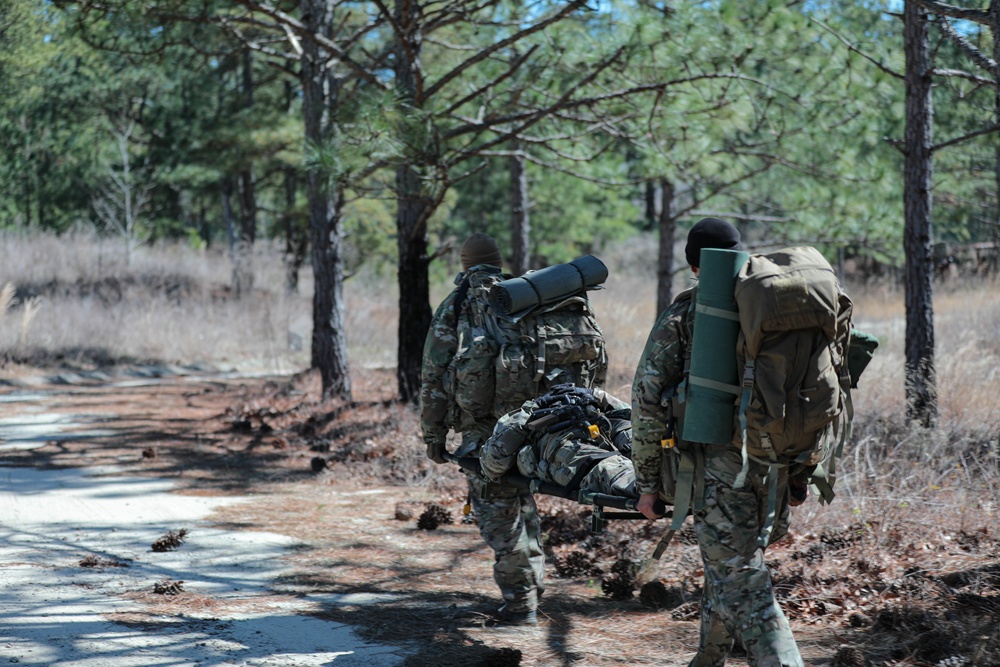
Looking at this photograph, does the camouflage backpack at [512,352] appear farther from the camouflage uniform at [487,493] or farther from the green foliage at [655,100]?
the green foliage at [655,100]

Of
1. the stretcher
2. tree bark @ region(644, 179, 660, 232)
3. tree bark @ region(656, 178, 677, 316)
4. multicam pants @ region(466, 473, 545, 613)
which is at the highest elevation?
tree bark @ region(644, 179, 660, 232)

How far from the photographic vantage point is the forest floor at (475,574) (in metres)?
4.34

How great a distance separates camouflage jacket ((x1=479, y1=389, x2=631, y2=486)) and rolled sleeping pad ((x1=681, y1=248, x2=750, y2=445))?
1.06 m

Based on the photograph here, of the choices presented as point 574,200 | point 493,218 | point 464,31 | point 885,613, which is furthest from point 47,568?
point 493,218

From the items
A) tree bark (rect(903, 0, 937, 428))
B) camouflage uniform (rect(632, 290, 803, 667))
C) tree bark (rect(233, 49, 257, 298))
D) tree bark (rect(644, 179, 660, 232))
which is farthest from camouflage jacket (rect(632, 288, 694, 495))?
tree bark (rect(644, 179, 660, 232))

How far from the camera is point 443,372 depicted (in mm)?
5082

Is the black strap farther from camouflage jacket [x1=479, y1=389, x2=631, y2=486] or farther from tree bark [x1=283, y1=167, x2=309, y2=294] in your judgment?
tree bark [x1=283, y1=167, x2=309, y2=294]

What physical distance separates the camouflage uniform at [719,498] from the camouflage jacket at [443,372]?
5.42 ft

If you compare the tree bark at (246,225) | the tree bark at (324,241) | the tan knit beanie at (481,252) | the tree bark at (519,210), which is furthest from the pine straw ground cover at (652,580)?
the tree bark at (246,225)

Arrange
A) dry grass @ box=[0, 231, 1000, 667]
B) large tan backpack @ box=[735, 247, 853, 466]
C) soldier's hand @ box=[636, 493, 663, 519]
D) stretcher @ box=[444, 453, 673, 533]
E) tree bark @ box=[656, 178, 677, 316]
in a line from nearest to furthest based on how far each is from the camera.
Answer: large tan backpack @ box=[735, 247, 853, 466], soldier's hand @ box=[636, 493, 663, 519], stretcher @ box=[444, 453, 673, 533], dry grass @ box=[0, 231, 1000, 667], tree bark @ box=[656, 178, 677, 316]

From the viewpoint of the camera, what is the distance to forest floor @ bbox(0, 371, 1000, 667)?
434cm

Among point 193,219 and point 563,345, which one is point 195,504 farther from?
point 193,219

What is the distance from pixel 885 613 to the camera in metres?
4.45

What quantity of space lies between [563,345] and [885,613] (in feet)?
6.70
